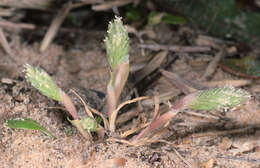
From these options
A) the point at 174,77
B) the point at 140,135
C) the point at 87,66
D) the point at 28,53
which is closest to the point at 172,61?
the point at 174,77

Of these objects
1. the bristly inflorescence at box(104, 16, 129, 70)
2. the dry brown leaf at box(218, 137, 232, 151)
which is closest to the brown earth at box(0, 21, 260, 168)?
the dry brown leaf at box(218, 137, 232, 151)

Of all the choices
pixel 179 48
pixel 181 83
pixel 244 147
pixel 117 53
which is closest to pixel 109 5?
pixel 179 48

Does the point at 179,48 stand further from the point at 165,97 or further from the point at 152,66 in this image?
the point at 165,97

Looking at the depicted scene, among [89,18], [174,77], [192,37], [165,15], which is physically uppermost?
[89,18]

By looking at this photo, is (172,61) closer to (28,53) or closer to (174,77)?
(174,77)

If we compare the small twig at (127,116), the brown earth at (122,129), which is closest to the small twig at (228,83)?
the brown earth at (122,129)

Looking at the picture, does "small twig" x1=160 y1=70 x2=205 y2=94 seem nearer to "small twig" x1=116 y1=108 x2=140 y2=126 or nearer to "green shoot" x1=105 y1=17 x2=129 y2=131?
"small twig" x1=116 y1=108 x2=140 y2=126
